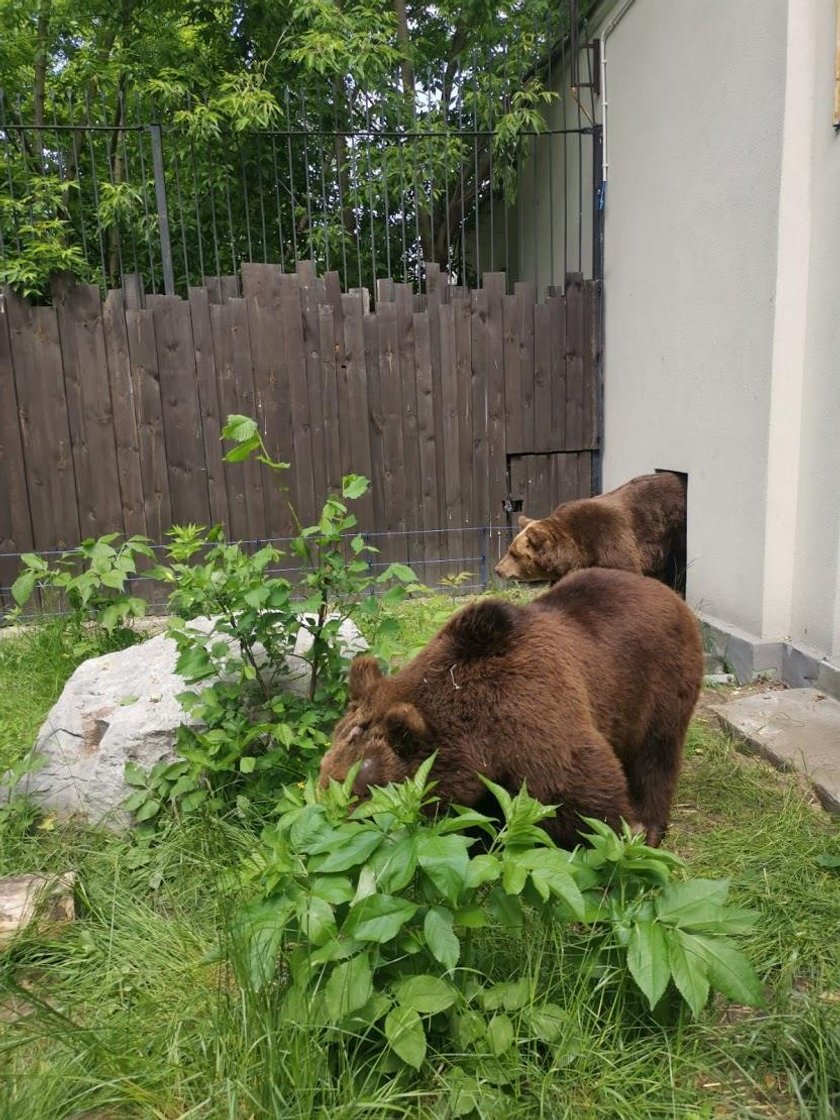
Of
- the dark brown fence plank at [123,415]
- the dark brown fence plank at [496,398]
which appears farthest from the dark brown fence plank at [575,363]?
the dark brown fence plank at [123,415]

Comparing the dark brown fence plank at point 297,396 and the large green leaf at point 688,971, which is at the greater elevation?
the dark brown fence plank at point 297,396

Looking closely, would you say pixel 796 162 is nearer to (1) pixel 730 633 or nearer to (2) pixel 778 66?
(2) pixel 778 66

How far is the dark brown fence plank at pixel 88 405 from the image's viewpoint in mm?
6703

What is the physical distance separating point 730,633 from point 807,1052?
343cm

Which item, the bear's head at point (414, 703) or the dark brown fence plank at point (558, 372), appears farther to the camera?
the dark brown fence plank at point (558, 372)

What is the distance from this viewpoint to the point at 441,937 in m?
1.79

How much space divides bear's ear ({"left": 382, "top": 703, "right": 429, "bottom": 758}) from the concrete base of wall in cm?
297

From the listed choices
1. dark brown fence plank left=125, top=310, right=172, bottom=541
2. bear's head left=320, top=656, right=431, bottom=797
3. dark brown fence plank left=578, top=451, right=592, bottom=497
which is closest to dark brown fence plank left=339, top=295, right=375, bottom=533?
dark brown fence plank left=125, top=310, right=172, bottom=541

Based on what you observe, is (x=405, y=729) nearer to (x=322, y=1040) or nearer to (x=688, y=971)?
(x=322, y=1040)

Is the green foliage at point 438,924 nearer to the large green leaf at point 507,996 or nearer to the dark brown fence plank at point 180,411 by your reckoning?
the large green leaf at point 507,996

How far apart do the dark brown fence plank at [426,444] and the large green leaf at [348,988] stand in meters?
5.79

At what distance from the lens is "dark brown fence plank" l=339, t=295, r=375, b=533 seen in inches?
280

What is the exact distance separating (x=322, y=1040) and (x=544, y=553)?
4469 millimetres

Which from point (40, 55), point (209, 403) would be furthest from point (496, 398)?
point (40, 55)
